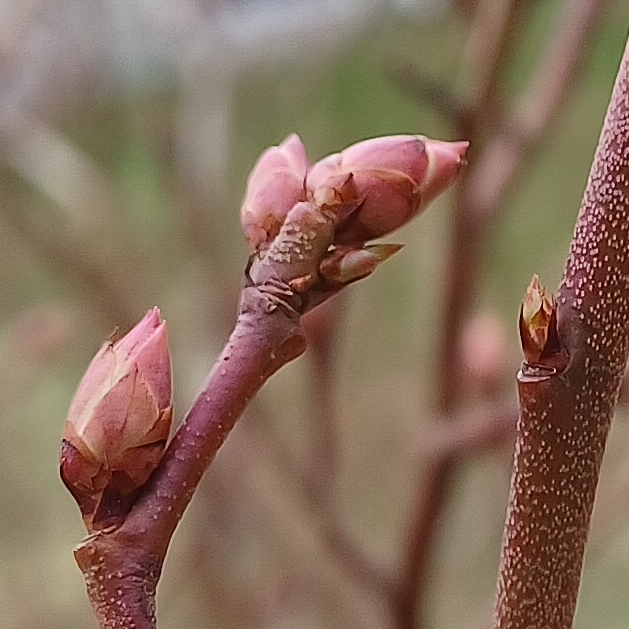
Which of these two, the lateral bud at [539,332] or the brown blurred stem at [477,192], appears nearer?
the lateral bud at [539,332]

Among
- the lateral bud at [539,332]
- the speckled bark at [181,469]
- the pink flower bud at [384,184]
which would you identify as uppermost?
the pink flower bud at [384,184]

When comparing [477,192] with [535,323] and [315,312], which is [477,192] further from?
[535,323]

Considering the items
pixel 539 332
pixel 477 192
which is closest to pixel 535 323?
pixel 539 332

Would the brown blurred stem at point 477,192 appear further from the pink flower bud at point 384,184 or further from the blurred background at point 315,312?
the pink flower bud at point 384,184

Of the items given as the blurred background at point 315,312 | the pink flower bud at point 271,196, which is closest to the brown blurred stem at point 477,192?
the blurred background at point 315,312

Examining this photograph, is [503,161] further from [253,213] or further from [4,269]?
[4,269]

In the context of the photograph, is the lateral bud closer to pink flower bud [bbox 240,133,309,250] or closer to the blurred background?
pink flower bud [bbox 240,133,309,250]
